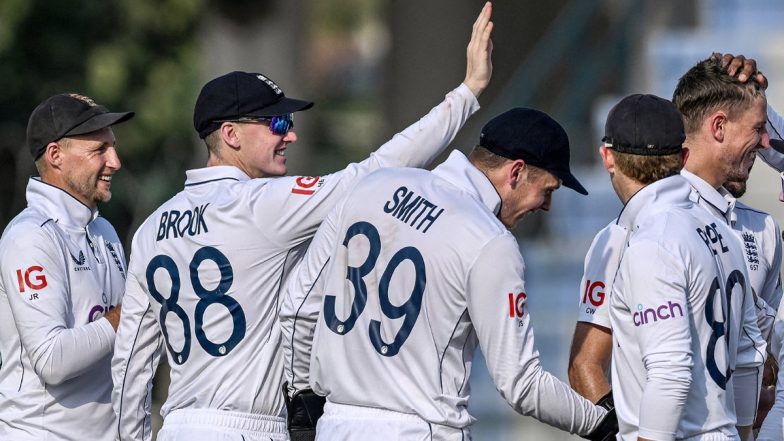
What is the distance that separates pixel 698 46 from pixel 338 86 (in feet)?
66.7

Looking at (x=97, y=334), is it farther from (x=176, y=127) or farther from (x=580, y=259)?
(x=176, y=127)

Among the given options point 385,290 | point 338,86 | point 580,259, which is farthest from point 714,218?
point 338,86

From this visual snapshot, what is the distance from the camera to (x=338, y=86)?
106 feet

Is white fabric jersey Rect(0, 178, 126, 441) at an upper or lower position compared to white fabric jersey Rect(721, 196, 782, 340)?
lower

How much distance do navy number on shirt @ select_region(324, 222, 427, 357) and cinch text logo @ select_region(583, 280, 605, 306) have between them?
39.2 inches

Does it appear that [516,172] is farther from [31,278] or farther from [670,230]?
[31,278]

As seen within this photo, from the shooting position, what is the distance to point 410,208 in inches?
200

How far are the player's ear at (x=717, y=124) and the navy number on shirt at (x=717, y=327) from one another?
30.5 inches

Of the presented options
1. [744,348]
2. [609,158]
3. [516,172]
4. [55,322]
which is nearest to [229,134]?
[55,322]

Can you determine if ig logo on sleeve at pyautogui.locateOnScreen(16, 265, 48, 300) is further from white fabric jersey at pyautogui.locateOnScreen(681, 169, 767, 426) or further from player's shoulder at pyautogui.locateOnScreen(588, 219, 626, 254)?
white fabric jersey at pyautogui.locateOnScreen(681, 169, 767, 426)

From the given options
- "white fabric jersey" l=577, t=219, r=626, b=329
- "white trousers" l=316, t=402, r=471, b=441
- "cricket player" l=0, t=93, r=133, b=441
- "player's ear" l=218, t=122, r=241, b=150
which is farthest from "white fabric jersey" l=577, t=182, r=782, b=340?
"cricket player" l=0, t=93, r=133, b=441

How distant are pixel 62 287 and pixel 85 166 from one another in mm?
637

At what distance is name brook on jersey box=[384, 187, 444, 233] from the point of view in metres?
5.05

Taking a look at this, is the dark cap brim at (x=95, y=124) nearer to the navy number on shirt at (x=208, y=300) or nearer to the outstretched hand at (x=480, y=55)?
the navy number on shirt at (x=208, y=300)
